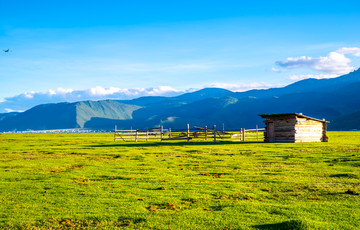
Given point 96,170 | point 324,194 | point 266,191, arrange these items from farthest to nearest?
1. point 96,170
2. point 266,191
3. point 324,194

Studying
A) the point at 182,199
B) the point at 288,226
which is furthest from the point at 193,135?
the point at 288,226

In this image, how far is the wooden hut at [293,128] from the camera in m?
42.9

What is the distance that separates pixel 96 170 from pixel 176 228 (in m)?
11.5

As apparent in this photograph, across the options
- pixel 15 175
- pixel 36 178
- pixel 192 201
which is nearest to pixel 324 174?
pixel 192 201

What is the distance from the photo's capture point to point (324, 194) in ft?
38.1

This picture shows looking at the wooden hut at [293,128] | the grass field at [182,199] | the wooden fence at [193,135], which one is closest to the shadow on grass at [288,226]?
the grass field at [182,199]

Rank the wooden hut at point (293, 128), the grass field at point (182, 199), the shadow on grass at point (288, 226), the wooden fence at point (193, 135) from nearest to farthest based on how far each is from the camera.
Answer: the shadow on grass at point (288, 226), the grass field at point (182, 199), the wooden hut at point (293, 128), the wooden fence at point (193, 135)

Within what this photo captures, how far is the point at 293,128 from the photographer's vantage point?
1688 inches

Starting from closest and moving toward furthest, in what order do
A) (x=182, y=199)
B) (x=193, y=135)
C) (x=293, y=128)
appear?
1. (x=182, y=199)
2. (x=293, y=128)
3. (x=193, y=135)

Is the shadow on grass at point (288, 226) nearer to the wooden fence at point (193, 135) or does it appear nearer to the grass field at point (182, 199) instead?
the grass field at point (182, 199)

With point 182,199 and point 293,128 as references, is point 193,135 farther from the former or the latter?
point 182,199

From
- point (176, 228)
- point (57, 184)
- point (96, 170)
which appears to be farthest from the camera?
point (96, 170)

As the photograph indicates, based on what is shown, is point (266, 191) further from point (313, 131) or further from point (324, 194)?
point (313, 131)

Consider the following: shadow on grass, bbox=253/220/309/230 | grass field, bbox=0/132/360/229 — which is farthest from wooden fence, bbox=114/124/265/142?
shadow on grass, bbox=253/220/309/230
